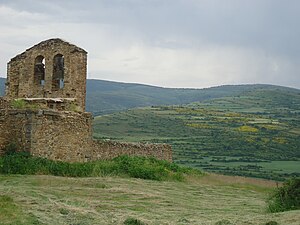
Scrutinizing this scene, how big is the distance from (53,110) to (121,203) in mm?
6019

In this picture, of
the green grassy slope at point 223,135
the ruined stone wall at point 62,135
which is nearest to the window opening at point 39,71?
the ruined stone wall at point 62,135

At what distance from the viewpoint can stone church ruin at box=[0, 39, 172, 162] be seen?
55.5 feet

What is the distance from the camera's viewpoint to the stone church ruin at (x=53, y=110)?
55.5 ft

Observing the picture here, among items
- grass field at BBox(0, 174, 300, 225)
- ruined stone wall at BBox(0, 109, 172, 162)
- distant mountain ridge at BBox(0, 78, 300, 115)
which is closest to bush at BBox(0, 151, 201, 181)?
ruined stone wall at BBox(0, 109, 172, 162)

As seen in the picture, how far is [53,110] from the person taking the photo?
1739 centimetres

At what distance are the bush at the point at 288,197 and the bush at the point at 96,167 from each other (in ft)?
22.0

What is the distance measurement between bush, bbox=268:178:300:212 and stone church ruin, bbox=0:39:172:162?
312 inches

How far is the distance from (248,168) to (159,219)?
29388mm

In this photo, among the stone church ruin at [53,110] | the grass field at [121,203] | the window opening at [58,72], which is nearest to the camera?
the grass field at [121,203]

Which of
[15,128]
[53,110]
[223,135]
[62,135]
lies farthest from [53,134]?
[223,135]

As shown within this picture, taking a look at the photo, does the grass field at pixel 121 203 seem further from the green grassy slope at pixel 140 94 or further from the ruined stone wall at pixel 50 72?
the green grassy slope at pixel 140 94

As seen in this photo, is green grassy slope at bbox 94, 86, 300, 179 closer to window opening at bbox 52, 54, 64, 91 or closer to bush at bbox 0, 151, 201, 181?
bush at bbox 0, 151, 201, 181

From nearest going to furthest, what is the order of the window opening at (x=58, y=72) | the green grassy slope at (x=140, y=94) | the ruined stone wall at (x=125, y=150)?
1. the ruined stone wall at (x=125, y=150)
2. the window opening at (x=58, y=72)
3. the green grassy slope at (x=140, y=94)

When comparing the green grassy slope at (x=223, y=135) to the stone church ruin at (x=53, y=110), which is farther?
the green grassy slope at (x=223, y=135)
